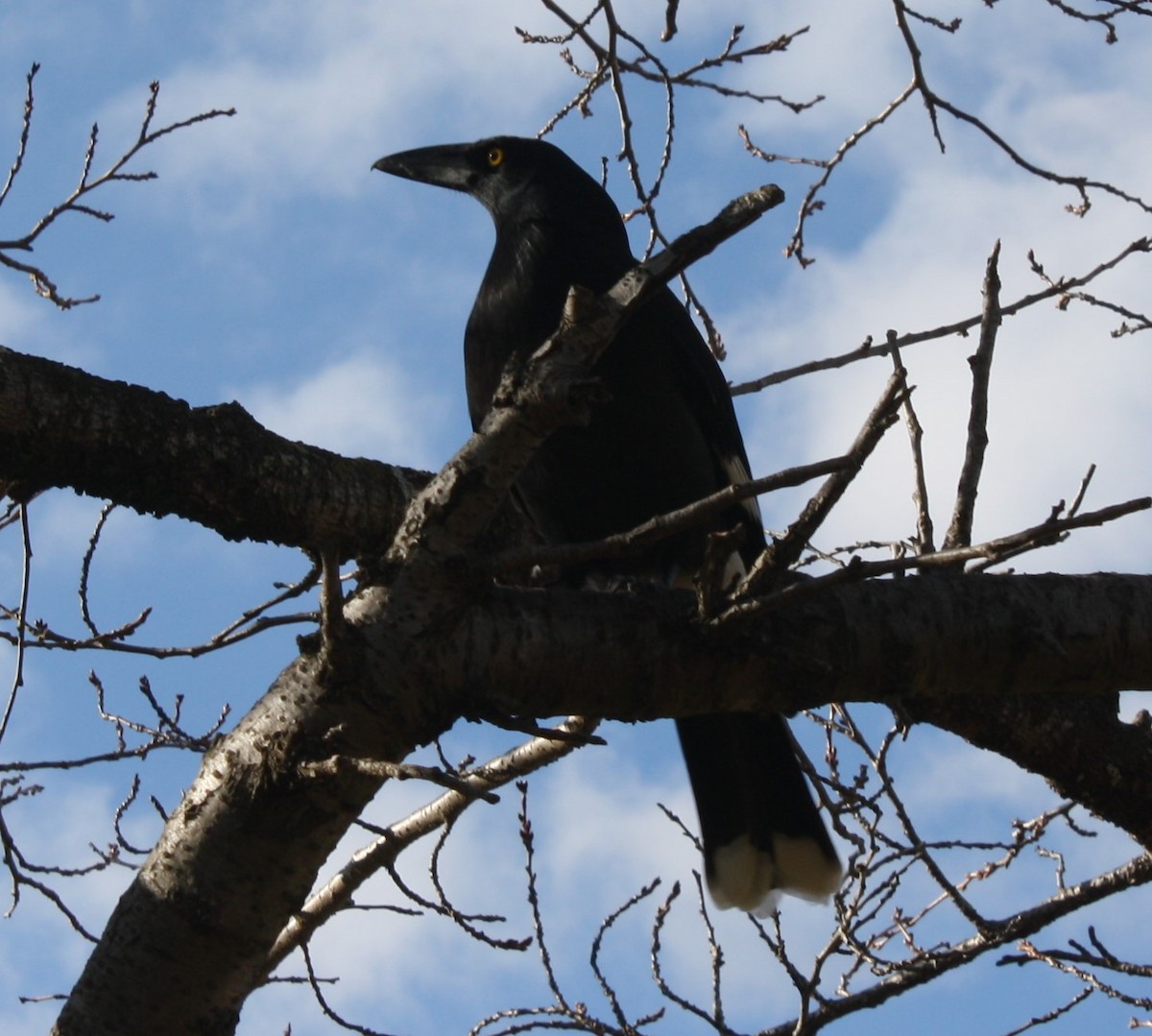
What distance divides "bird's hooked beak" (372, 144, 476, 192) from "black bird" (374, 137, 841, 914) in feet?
1.31

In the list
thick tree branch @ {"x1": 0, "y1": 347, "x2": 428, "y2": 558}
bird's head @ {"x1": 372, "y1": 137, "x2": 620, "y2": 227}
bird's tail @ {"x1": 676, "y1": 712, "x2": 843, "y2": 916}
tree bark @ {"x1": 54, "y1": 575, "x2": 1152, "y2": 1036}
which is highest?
bird's head @ {"x1": 372, "y1": 137, "x2": 620, "y2": 227}

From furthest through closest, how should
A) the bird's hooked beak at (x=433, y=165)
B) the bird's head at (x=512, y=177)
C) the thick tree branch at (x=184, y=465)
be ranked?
the bird's hooked beak at (x=433, y=165), the bird's head at (x=512, y=177), the thick tree branch at (x=184, y=465)

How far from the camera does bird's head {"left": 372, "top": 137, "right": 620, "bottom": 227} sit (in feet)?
13.2

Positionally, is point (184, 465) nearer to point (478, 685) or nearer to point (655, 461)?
point (478, 685)

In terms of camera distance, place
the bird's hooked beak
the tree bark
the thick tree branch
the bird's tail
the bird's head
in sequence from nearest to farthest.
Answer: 1. the tree bark
2. the thick tree branch
3. the bird's tail
4. the bird's head
5. the bird's hooked beak

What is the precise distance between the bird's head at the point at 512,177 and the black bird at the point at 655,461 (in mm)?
12

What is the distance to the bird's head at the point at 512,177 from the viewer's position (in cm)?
403

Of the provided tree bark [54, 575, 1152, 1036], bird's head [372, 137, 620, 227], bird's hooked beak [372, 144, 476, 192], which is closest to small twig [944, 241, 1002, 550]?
tree bark [54, 575, 1152, 1036]

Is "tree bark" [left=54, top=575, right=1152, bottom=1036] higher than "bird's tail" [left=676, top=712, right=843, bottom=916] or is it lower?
lower

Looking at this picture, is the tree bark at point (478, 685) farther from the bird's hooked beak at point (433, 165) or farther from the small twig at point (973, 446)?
the bird's hooked beak at point (433, 165)

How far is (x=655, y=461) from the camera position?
3.40 meters

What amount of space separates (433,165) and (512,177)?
363 millimetres

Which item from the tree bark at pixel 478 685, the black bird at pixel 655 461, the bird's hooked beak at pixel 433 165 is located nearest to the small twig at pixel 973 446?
the tree bark at pixel 478 685

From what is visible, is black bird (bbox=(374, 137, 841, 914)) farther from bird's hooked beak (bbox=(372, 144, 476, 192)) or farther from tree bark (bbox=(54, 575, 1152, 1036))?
tree bark (bbox=(54, 575, 1152, 1036))
